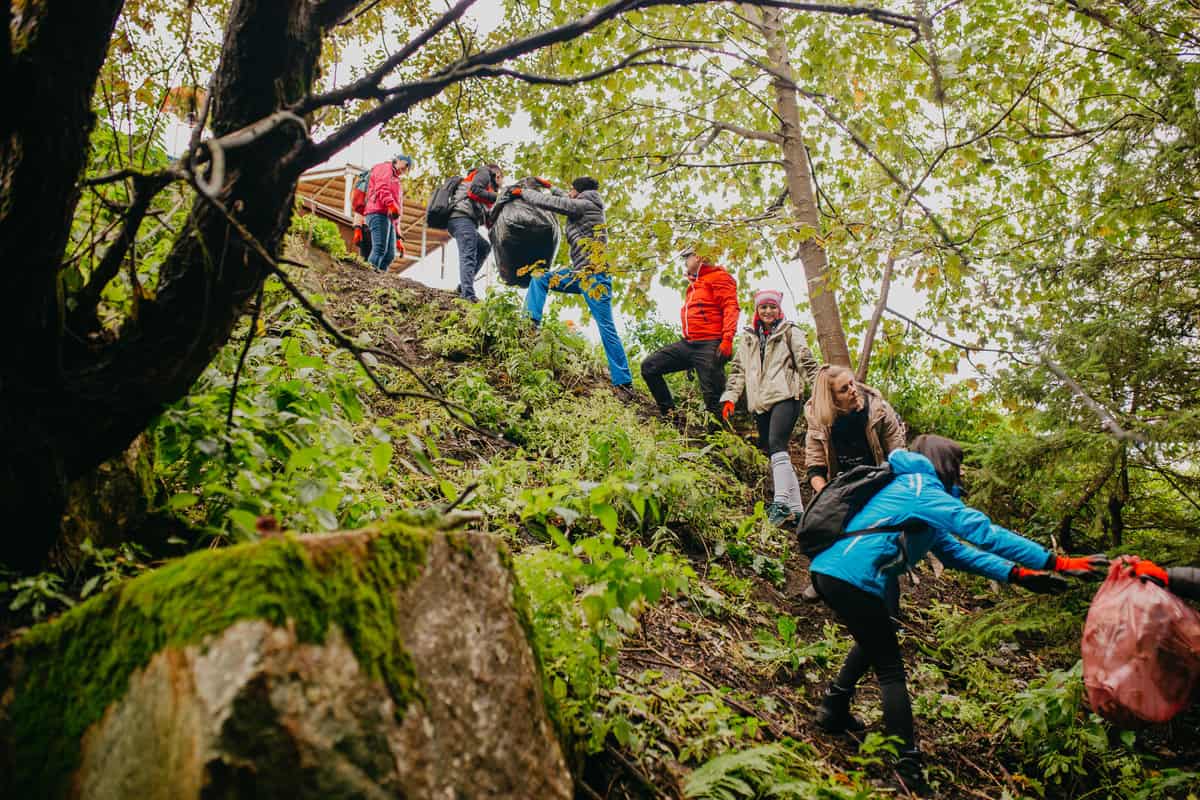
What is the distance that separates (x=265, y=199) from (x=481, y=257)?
305 inches

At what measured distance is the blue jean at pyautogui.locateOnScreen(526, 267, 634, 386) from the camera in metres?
7.55

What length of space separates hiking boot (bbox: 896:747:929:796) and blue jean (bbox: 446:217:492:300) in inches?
296

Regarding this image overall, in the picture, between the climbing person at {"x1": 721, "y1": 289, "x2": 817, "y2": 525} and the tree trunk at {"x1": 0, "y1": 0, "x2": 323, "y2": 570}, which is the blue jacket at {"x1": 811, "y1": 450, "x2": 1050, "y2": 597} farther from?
the tree trunk at {"x1": 0, "y1": 0, "x2": 323, "y2": 570}

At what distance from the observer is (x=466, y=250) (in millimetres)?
9242

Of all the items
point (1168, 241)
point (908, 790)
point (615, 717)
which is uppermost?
point (1168, 241)

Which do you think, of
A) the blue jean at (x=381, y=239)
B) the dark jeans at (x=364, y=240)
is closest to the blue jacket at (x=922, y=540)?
the blue jean at (x=381, y=239)

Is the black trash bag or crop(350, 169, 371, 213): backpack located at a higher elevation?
crop(350, 169, 371, 213): backpack

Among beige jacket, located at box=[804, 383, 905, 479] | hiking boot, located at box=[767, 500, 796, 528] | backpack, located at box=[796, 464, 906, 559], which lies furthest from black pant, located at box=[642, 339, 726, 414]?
backpack, located at box=[796, 464, 906, 559]

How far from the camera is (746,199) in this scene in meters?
11.3

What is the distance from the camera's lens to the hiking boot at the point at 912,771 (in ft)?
11.5

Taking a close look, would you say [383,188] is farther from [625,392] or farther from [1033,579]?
[1033,579]

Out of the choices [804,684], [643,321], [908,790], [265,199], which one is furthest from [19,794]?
[643,321]

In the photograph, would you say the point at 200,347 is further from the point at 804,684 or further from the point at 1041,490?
the point at 1041,490

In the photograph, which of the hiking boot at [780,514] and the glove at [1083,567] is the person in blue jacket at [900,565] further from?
the hiking boot at [780,514]
